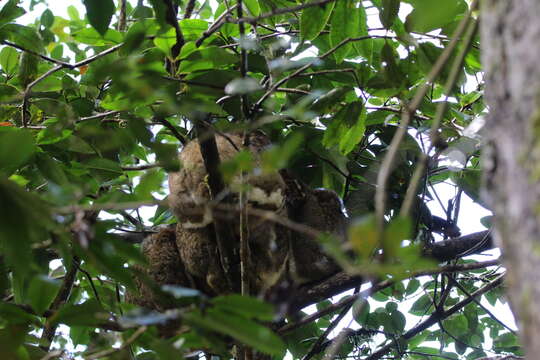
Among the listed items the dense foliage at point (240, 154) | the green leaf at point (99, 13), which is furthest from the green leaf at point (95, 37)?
the green leaf at point (99, 13)

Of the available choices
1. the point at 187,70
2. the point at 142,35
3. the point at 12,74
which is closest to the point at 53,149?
the point at 12,74

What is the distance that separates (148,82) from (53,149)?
236 centimetres

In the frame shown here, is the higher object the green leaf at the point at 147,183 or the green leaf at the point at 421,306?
the green leaf at the point at 147,183

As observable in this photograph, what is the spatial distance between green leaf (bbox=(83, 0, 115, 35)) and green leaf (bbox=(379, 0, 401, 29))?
1.39m

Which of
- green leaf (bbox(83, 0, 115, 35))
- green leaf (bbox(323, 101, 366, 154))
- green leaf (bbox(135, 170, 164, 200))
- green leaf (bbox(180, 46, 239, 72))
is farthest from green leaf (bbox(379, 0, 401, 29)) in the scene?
green leaf (bbox(135, 170, 164, 200))

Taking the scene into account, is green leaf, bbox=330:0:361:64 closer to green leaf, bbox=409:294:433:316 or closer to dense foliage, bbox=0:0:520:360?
dense foliage, bbox=0:0:520:360

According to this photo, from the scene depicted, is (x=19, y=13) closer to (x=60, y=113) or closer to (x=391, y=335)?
(x=60, y=113)

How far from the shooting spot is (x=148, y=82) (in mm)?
1839

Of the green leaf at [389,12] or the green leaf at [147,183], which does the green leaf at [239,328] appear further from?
the green leaf at [389,12]

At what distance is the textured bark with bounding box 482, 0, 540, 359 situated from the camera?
3.54 feet

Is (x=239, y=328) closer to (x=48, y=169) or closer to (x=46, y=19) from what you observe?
(x=48, y=169)

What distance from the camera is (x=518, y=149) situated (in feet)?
3.76

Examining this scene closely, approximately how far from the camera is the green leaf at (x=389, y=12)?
3.22 meters

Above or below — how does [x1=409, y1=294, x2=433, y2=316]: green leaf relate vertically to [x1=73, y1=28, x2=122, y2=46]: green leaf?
below
